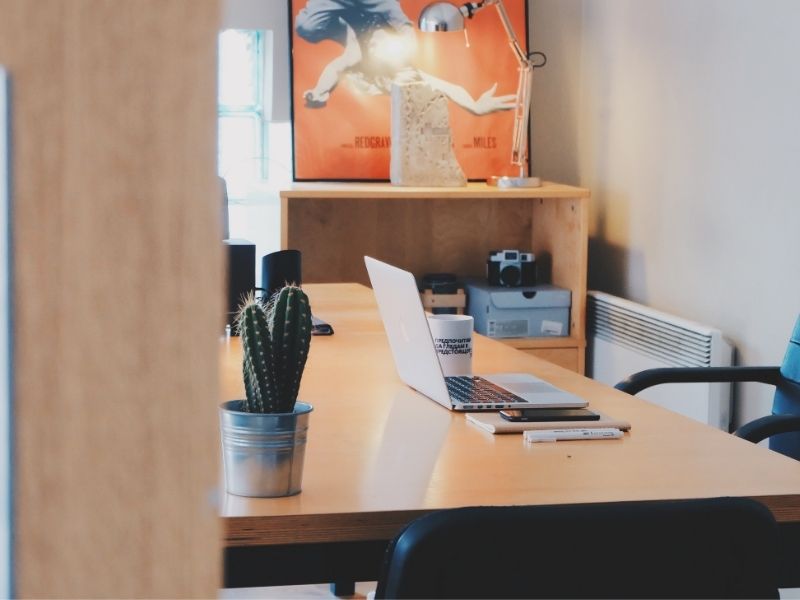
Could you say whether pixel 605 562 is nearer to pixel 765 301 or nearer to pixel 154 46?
pixel 154 46

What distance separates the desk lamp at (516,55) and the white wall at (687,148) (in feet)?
0.91

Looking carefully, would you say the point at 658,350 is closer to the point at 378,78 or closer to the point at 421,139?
the point at 421,139

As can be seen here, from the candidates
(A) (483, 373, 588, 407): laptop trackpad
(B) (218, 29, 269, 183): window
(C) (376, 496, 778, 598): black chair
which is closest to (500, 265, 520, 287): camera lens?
(B) (218, 29, 269, 183): window

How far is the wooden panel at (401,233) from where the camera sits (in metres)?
4.37

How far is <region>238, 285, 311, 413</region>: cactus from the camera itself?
4.22ft

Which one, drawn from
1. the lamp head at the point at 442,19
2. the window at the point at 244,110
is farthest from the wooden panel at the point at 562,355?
the window at the point at 244,110

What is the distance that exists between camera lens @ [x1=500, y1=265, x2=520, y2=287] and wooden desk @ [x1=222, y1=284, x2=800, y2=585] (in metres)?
2.09

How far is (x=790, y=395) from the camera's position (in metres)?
2.46

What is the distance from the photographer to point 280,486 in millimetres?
1318

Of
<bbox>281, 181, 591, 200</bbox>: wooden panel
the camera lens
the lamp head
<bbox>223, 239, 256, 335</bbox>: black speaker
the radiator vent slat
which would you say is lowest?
the radiator vent slat

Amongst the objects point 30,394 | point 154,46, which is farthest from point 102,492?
point 154,46

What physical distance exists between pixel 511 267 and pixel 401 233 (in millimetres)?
515

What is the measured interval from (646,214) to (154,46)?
12.4 ft

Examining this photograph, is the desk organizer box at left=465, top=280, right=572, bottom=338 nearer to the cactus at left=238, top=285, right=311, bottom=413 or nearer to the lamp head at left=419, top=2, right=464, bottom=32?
the lamp head at left=419, top=2, right=464, bottom=32
